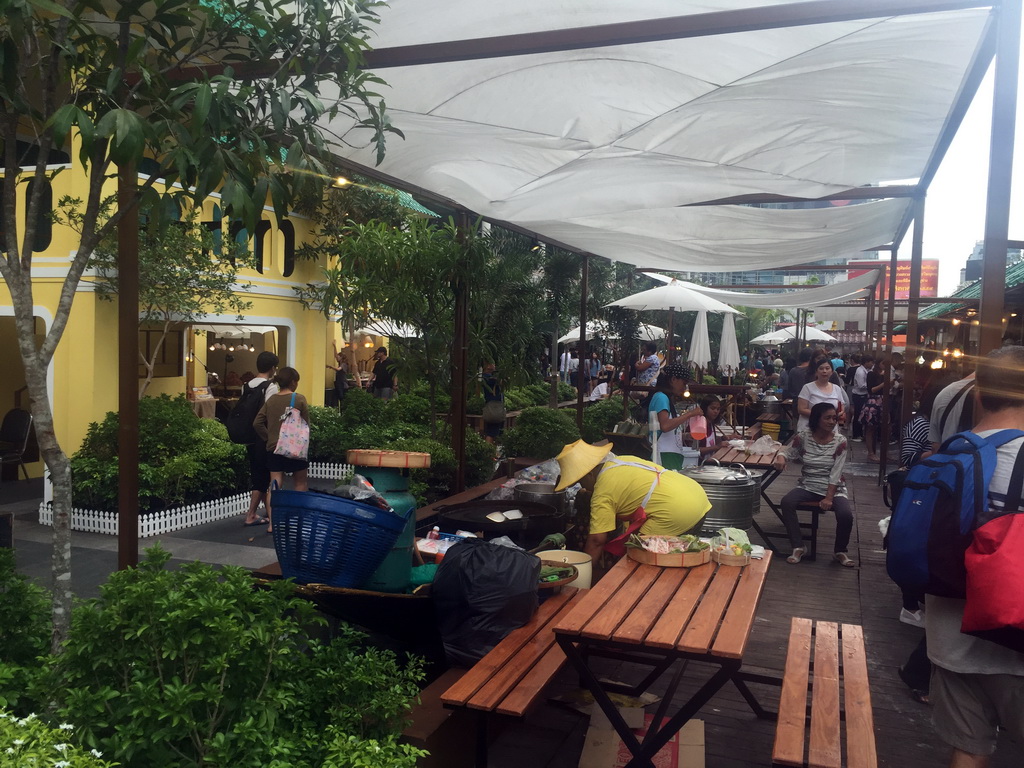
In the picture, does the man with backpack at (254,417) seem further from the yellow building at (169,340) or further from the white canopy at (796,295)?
the white canopy at (796,295)

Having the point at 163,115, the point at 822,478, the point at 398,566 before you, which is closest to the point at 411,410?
the point at 822,478

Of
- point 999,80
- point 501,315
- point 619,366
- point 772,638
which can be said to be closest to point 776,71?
point 999,80

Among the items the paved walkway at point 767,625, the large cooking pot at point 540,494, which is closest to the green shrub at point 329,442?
the paved walkway at point 767,625

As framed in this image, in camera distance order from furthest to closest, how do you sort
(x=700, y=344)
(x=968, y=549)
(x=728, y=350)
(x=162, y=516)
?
(x=728, y=350) → (x=700, y=344) → (x=162, y=516) → (x=968, y=549)

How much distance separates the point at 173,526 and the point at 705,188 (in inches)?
246

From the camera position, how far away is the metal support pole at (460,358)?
7.71 m

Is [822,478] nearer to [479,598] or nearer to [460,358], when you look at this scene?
[460,358]

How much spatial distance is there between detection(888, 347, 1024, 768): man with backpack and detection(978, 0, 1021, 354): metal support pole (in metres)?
0.55

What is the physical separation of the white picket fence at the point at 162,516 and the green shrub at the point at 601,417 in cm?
551

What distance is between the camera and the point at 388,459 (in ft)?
17.5

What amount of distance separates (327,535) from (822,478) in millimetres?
5061

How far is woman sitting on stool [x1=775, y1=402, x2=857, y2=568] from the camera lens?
7027mm

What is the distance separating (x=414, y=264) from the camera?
793 centimetres

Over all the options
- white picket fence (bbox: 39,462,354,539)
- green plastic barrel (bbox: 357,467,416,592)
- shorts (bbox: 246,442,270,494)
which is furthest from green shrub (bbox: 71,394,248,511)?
green plastic barrel (bbox: 357,467,416,592)
